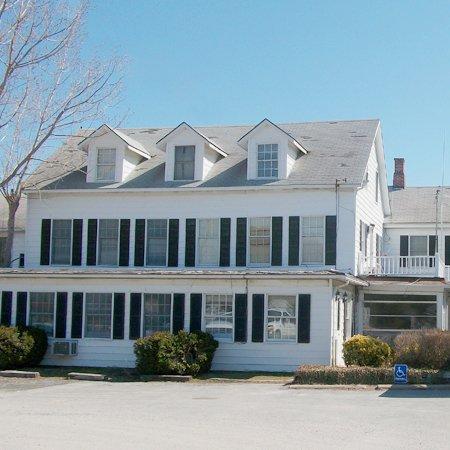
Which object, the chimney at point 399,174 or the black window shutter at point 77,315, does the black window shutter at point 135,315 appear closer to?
the black window shutter at point 77,315

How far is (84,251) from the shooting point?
105 ft

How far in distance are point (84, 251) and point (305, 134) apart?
406 inches

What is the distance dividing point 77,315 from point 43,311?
136cm

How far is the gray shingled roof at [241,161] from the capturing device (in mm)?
30672

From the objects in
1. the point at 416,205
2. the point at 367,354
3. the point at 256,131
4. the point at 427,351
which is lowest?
the point at 367,354

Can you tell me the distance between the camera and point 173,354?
25828 millimetres

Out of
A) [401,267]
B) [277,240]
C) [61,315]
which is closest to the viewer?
[61,315]

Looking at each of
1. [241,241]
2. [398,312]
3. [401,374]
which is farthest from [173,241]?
[401,374]

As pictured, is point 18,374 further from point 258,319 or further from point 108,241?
point 258,319

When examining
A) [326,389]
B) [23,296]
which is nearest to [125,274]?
[23,296]

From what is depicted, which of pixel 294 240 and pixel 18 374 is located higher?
pixel 294 240

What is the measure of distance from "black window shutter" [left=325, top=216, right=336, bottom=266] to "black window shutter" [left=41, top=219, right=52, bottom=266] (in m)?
10.7

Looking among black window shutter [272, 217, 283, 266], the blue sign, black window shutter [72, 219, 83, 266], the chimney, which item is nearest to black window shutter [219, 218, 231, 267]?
black window shutter [272, 217, 283, 266]

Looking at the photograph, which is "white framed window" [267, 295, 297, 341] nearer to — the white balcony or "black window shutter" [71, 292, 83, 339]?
the white balcony
